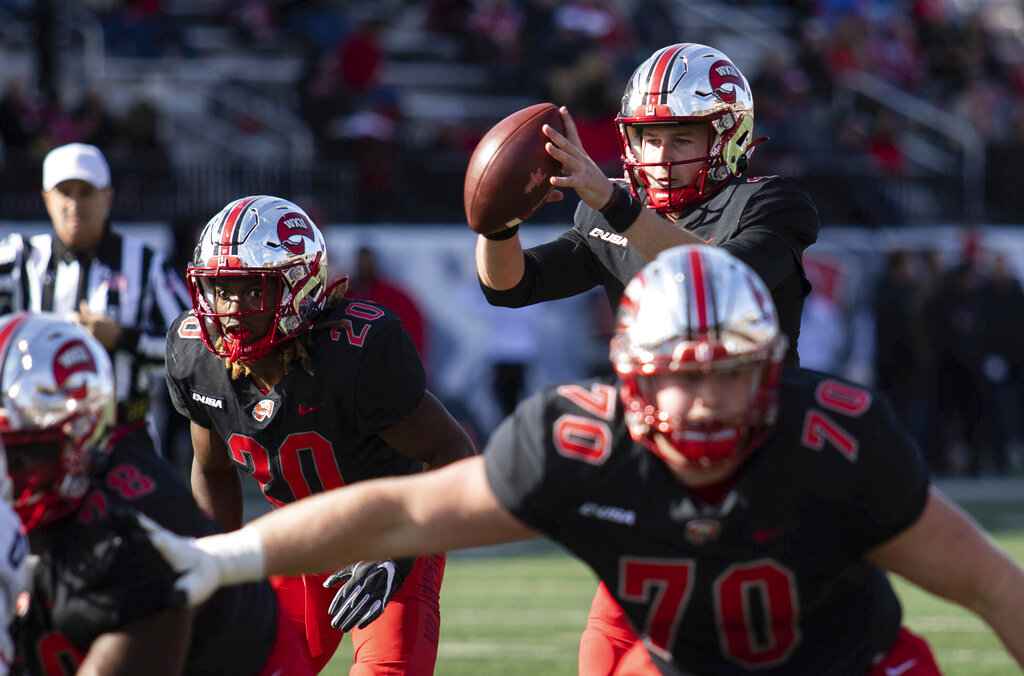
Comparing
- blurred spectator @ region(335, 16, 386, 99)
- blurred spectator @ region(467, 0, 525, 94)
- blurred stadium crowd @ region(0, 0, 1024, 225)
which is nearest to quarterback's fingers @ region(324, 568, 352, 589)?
blurred stadium crowd @ region(0, 0, 1024, 225)

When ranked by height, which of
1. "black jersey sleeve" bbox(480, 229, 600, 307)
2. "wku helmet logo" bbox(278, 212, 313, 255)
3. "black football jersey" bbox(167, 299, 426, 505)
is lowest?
"black football jersey" bbox(167, 299, 426, 505)

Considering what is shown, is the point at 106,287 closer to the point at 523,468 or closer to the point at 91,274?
the point at 91,274

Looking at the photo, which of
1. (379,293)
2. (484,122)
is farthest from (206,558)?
(484,122)

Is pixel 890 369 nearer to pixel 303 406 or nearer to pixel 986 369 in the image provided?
pixel 986 369

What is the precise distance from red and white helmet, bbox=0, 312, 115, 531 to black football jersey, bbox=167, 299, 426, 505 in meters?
1.16

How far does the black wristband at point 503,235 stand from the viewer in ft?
13.5

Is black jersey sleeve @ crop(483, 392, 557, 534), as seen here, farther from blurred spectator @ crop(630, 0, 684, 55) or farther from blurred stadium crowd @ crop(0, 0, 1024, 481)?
blurred spectator @ crop(630, 0, 684, 55)

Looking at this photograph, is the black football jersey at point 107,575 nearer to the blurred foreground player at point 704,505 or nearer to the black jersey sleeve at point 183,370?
the blurred foreground player at point 704,505

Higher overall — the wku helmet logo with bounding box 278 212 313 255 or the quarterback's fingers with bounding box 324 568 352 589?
the wku helmet logo with bounding box 278 212 313 255

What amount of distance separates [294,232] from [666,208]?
1.04 m

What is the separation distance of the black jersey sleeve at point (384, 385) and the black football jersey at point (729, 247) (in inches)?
14.8

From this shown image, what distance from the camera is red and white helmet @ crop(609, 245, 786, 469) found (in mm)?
2734

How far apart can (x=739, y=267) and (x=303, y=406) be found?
155cm

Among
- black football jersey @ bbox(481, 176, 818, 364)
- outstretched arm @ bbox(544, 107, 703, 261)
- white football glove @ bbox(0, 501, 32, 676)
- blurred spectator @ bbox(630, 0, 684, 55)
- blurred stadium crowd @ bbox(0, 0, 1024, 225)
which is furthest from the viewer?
blurred spectator @ bbox(630, 0, 684, 55)
